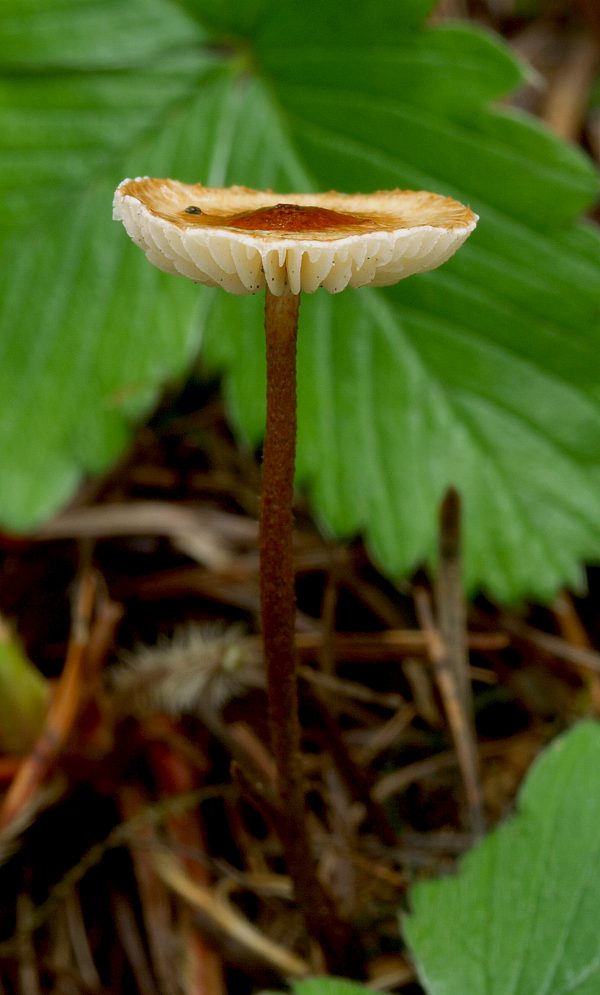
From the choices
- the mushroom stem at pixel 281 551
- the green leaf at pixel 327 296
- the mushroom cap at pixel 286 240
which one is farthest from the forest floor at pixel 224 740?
the mushroom cap at pixel 286 240

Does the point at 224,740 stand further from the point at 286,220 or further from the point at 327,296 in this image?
the point at 327,296

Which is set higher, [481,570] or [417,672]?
[481,570]

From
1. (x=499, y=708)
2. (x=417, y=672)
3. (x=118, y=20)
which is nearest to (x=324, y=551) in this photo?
(x=417, y=672)

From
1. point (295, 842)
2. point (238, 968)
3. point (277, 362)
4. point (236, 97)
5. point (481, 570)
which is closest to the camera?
point (277, 362)

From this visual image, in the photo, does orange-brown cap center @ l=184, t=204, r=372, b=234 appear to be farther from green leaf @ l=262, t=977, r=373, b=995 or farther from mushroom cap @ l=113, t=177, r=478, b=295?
green leaf @ l=262, t=977, r=373, b=995

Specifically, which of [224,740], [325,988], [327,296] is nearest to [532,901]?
[325,988]

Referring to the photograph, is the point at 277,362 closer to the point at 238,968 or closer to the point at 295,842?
the point at 295,842

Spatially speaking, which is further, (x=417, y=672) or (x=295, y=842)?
(x=417, y=672)
